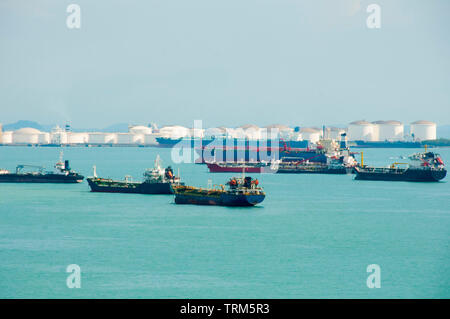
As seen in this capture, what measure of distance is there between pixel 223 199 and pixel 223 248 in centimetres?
1857

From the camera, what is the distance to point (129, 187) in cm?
7700

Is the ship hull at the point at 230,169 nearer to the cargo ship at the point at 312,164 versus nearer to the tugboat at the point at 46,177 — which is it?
the cargo ship at the point at 312,164

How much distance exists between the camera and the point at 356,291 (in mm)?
32781

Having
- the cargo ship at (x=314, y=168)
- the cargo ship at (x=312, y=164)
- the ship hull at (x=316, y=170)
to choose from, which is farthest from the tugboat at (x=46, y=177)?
the ship hull at (x=316, y=170)

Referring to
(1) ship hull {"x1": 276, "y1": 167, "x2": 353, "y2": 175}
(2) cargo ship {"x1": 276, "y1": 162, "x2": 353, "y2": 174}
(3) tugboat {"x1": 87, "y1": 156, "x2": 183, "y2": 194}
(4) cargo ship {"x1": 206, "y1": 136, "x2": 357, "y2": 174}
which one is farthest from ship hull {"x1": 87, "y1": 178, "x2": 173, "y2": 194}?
(1) ship hull {"x1": 276, "y1": 167, "x2": 353, "y2": 175}

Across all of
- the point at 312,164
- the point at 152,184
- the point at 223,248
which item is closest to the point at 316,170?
the point at 312,164

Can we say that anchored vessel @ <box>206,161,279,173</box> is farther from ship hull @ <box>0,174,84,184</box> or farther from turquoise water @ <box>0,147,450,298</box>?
turquoise water @ <box>0,147,450,298</box>

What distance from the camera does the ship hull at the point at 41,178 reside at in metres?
91.2

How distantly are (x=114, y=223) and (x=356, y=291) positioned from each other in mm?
24858

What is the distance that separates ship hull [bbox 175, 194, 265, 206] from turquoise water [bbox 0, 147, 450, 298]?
90 cm

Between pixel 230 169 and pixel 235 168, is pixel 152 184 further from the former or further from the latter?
pixel 235 168

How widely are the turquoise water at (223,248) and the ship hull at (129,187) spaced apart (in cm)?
363
